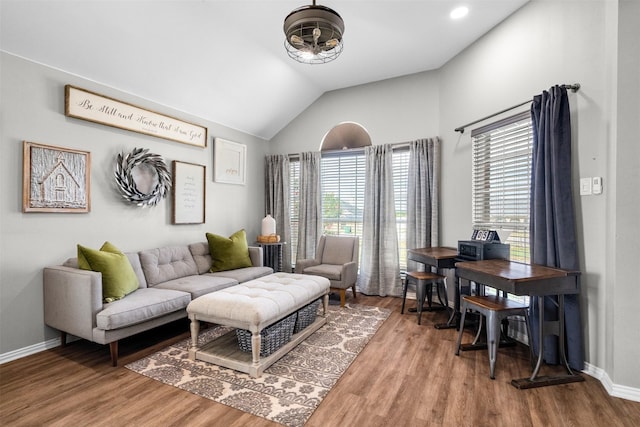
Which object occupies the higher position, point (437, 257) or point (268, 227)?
point (268, 227)

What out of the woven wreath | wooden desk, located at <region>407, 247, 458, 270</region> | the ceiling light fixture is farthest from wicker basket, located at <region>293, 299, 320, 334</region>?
the ceiling light fixture

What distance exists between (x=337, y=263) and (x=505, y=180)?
7.75 feet

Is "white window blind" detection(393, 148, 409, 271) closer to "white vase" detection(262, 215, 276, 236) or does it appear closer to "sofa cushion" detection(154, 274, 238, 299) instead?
"white vase" detection(262, 215, 276, 236)

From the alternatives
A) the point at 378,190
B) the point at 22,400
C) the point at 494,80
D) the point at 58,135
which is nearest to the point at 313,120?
the point at 378,190

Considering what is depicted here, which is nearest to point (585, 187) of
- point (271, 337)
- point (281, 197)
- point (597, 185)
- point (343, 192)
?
point (597, 185)

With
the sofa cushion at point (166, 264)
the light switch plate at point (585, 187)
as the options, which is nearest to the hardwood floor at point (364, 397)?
the sofa cushion at point (166, 264)

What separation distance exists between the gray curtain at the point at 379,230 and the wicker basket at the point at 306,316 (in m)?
1.57

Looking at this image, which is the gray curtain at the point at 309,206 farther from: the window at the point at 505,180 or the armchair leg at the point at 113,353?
the armchair leg at the point at 113,353

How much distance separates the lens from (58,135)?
109 inches

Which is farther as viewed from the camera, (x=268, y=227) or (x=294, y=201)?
(x=294, y=201)

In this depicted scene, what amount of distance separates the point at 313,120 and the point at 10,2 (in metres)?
3.56

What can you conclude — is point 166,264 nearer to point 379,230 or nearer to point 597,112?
point 379,230

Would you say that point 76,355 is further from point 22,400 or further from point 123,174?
point 123,174

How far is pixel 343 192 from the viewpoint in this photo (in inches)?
195
